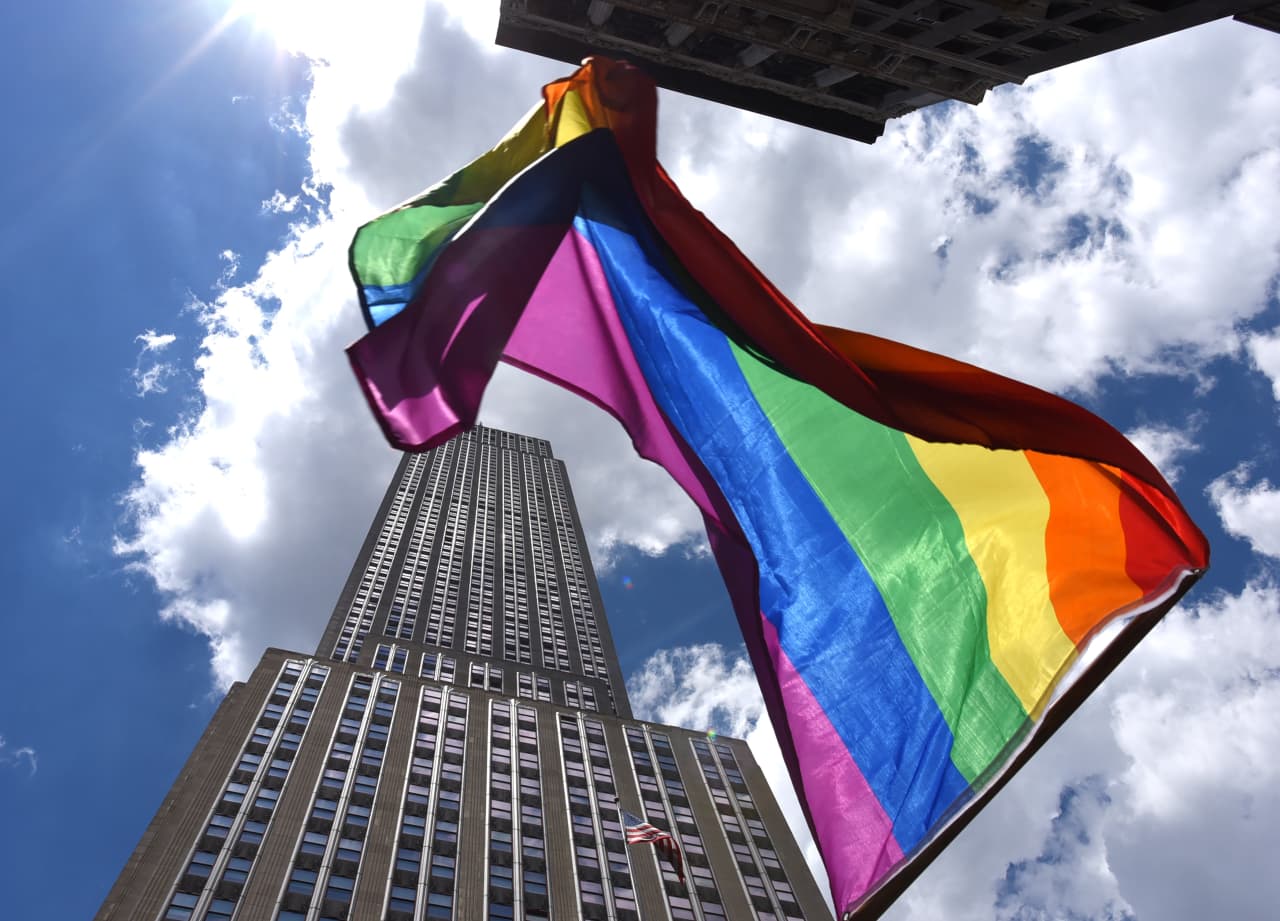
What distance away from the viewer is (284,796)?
192 ft

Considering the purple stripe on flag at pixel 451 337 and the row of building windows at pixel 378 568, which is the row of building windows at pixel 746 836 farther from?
the purple stripe on flag at pixel 451 337

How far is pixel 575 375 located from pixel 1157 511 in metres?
6.69

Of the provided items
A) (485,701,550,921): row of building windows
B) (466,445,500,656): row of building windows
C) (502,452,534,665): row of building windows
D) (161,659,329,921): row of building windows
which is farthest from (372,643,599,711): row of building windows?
(161,659,329,921): row of building windows

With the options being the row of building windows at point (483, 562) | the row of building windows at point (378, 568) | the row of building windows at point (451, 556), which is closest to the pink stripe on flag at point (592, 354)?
the row of building windows at point (378, 568)

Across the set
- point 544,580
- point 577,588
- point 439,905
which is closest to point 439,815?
point 439,905

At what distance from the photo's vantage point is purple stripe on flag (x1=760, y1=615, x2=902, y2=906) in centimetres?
857

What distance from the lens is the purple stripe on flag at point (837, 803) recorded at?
8570mm

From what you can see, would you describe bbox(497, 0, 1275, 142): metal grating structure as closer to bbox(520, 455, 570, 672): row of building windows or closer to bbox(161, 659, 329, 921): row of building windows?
bbox(161, 659, 329, 921): row of building windows

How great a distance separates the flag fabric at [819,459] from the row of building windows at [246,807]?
1873 inches

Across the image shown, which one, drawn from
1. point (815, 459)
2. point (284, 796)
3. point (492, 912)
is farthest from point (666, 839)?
point (815, 459)

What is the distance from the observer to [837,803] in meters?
9.01

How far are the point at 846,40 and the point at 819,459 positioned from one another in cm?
2094

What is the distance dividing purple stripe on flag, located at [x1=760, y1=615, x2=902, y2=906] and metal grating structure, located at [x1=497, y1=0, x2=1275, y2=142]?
21808 mm

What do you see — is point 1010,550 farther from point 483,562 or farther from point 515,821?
point 483,562
